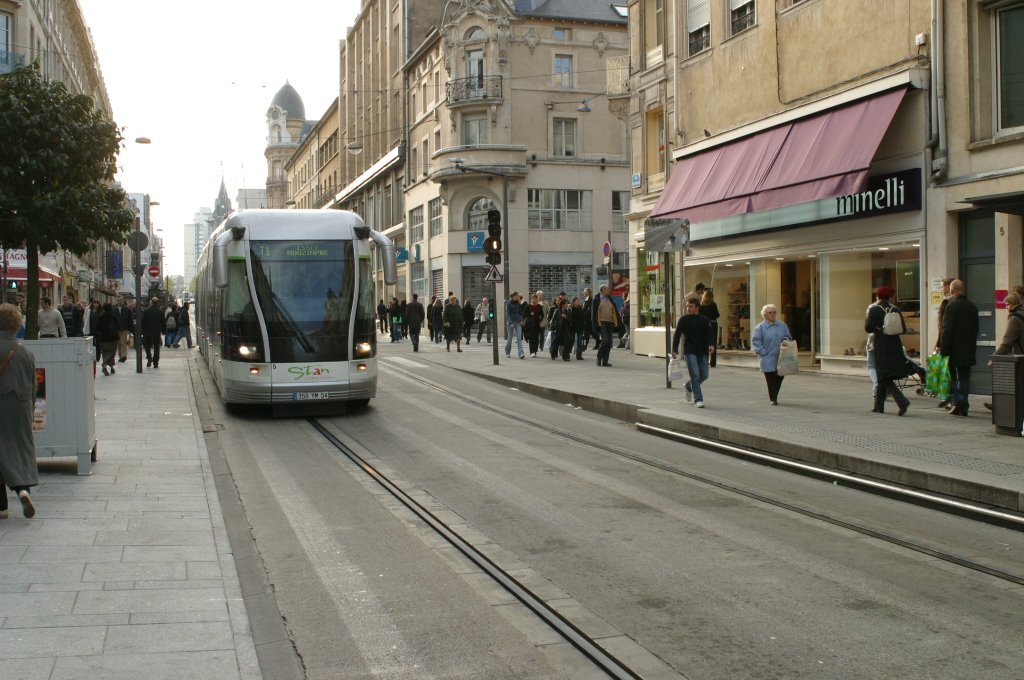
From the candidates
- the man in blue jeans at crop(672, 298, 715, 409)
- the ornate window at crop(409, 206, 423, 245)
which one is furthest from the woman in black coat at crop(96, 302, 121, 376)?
the ornate window at crop(409, 206, 423, 245)

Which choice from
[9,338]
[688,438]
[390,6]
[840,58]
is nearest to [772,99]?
[840,58]

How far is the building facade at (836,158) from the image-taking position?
16312 mm

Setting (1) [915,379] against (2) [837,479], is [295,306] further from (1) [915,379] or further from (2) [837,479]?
(1) [915,379]

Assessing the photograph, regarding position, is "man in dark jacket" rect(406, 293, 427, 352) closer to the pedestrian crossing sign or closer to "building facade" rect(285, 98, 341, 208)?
the pedestrian crossing sign

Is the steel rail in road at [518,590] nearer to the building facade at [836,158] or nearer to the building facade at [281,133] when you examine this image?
the building facade at [836,158]

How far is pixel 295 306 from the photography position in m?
15.0

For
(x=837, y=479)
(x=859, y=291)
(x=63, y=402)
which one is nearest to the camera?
(x=63, y=402)

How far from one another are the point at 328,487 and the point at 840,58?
46.1ft

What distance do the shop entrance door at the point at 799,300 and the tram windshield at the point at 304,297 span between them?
10.4 meters

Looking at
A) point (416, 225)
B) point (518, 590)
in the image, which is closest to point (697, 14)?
point (518, 590)

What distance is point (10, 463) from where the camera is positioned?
770 cm

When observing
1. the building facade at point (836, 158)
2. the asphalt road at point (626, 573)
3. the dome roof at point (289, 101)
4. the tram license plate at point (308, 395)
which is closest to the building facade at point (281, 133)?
the dome roof at point (289, 101)

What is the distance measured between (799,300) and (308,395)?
11434mm

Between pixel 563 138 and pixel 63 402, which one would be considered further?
pixel 563 138
